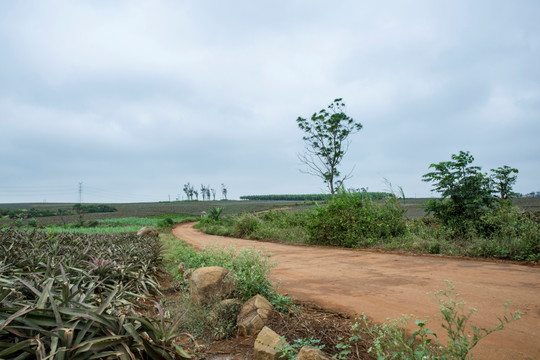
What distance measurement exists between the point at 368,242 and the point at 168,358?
946cm

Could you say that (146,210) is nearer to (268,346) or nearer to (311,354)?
(268,346)

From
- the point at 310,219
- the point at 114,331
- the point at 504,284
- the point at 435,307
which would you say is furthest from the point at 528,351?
the point at 310,219

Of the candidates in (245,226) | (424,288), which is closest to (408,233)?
(424,288)

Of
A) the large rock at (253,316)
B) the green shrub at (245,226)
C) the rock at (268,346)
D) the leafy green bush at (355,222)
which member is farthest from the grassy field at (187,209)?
the rock at (268,346)

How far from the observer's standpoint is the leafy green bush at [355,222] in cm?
1136

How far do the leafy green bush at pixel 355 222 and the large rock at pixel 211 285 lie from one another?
7.42m

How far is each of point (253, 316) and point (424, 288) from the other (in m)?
2.77

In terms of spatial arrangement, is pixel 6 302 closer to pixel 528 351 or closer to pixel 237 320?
pixel 237 320

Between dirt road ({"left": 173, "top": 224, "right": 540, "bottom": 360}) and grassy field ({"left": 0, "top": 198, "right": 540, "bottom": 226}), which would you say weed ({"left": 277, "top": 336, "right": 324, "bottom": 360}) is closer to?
dirt road ({"left": 173, "top": 224, "right": 540, "bottom": 360})

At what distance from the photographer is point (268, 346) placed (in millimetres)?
2832

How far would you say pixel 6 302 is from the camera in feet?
6.35

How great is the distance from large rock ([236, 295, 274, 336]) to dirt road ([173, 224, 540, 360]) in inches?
36.9

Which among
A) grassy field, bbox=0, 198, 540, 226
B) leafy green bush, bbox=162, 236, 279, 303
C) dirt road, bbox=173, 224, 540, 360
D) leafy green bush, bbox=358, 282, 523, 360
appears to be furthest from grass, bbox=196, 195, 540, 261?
leafy green bush, bbox=162, 236, 279, 303

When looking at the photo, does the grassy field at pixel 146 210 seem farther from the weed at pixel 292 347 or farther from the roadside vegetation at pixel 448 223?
the weed at pixel 292 347
